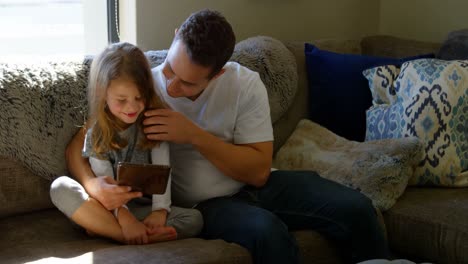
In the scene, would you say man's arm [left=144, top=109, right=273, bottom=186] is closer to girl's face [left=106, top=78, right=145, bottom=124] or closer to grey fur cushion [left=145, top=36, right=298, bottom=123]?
girl's face [left=106, top=78, right=145, bottom=124]

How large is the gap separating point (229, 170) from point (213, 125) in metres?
0.15

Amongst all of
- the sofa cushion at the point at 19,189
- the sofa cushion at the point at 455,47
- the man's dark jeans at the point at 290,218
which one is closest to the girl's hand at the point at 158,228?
the man's dark jeans at the point at 290,218

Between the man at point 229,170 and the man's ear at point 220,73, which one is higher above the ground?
the man's ear at point 220,73

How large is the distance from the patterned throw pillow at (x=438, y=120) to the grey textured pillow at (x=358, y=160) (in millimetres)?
86

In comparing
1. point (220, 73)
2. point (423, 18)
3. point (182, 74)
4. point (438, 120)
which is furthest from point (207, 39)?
point (423, 18)

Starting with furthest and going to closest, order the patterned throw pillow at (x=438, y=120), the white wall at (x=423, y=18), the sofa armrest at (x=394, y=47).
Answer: the white wall at (x=423, y=18) → the sofa armrest at (x=394, y=47) → the patterned throw pillow at (x=438, y=120)

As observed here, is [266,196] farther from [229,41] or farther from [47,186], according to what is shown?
[47,186]

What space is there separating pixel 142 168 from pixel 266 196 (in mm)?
450

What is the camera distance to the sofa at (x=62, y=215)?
5.57ft

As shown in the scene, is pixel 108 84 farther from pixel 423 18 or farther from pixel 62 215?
pixel 423 18

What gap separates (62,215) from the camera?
204cm

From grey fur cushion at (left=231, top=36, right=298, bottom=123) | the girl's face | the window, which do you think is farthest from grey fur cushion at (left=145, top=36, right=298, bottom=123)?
the girl's face

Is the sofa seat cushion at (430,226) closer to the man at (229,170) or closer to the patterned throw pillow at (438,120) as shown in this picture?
the patterned throw pillow at (438,120)

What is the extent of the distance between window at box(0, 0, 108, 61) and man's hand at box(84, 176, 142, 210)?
35.3 inches
